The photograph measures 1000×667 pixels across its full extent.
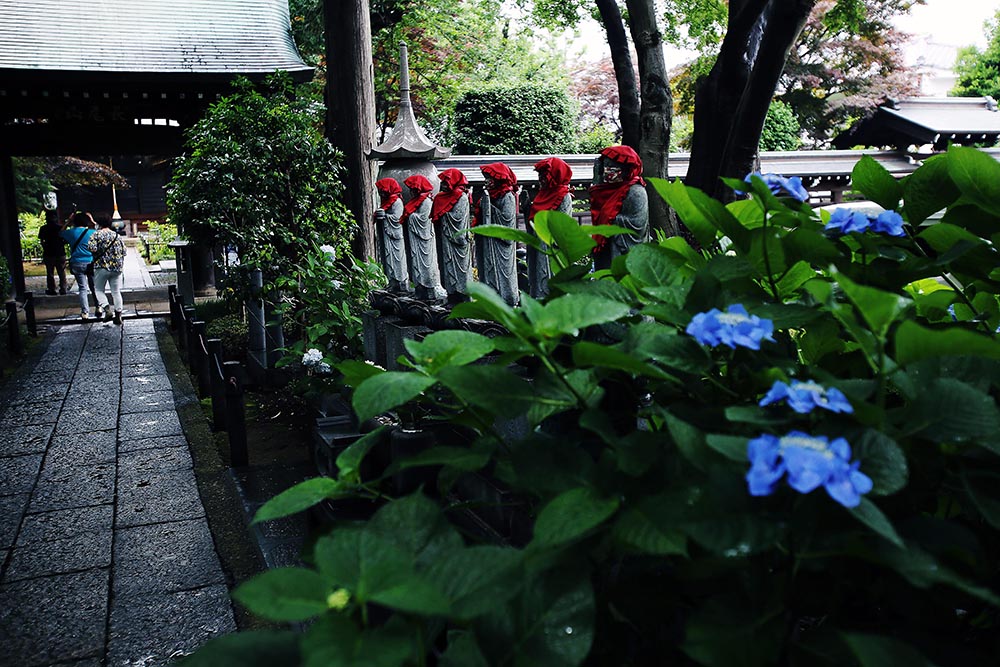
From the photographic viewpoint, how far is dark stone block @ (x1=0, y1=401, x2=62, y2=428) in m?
6.87

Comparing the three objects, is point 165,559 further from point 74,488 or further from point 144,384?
point 144,384

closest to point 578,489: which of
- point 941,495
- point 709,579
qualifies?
point 709,579

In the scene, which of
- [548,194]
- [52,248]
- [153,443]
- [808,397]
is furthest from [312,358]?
[52,248]

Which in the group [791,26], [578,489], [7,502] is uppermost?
[791,26]

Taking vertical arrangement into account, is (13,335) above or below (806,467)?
below

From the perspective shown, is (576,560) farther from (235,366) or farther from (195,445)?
(195,445)

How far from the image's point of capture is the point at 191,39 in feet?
40.9

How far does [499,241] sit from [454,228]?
75cm

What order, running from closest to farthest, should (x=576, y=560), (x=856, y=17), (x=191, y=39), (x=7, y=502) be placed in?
1. (x=576, y=560)
2. (x=7, y=502)
3. (x=856, y=17)
4. (x=191, y=39)

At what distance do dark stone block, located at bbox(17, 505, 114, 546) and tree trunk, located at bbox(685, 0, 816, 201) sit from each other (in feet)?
19.2

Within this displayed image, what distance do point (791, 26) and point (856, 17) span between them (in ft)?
13.8

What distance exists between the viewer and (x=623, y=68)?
1059 cm

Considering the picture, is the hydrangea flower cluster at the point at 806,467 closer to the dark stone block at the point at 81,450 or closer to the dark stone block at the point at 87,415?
the dark stone block at the point at 81,450

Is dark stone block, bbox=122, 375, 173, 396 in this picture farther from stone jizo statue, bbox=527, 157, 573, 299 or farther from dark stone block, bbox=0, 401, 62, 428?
stone jizo statue, bbox=527, 157, 573, 299
